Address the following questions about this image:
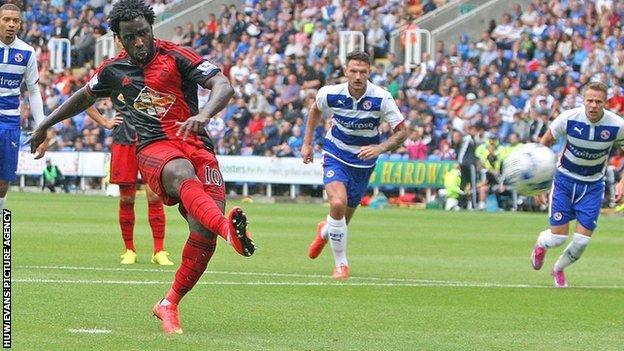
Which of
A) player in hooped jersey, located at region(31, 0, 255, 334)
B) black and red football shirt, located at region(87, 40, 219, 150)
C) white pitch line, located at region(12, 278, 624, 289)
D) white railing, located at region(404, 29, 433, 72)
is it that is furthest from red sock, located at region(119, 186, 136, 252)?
white railing, located at region(404, 29, 433, 72)

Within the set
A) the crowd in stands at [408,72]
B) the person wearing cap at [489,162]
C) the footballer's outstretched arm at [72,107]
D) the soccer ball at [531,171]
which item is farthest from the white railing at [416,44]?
the footballer's outstretched arm at [72,107]

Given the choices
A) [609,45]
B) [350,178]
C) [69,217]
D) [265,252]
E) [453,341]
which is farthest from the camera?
[609,45]

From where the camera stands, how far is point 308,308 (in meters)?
11.3

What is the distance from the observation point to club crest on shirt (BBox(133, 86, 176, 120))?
966 cm

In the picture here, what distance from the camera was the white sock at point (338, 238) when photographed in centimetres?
1491

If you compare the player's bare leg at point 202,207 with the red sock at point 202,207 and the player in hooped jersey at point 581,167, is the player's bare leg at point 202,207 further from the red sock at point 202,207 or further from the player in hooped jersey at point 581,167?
the player in hooped jersey at point 581,167

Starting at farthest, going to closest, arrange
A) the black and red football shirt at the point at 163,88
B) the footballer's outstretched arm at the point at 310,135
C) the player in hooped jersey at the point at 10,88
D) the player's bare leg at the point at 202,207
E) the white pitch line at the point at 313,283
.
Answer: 1. the footballer's outstretched arm at the point at 310,135
2. the player in hooped jersey at the point at 10,88
3. the white pitch line at the point at 313,283
4. the black and red football shirt at the point at 163,88
5. the player's bare leg at the point at 202,207

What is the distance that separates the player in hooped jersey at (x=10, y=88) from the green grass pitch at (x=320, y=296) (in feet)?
3.64

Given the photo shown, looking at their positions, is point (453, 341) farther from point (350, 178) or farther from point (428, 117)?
point (428, 117)

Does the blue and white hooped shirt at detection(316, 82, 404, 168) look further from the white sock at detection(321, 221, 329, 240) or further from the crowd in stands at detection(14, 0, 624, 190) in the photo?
the crowd in stands at detection(14, 0, 624, 190)

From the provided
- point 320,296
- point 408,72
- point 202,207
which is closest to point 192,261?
point 202,207

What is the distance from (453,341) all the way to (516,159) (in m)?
4.02

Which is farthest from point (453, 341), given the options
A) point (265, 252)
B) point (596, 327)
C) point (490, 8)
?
point (490, 8)

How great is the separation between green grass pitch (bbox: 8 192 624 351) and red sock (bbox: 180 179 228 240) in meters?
0.73
